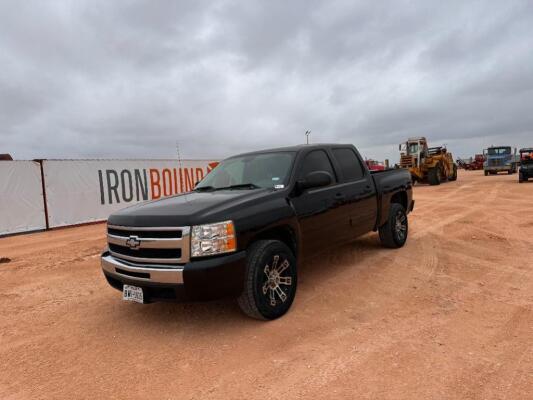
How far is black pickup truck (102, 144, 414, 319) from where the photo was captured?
3.22 m

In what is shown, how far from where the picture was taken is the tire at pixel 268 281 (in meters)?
3.43

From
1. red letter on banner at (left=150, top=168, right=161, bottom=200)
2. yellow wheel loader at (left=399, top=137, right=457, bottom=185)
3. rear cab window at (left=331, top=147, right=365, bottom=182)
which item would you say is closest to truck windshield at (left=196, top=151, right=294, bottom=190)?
rear cab window at (left=331, top=147, right=365, bottom=182)

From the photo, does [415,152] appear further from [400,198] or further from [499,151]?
[400,198]

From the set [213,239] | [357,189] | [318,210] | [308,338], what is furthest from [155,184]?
[308,338]

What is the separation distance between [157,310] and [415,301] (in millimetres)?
2838

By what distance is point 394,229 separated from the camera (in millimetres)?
6227

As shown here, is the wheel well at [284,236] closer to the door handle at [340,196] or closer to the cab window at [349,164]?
the door handle at [340,196]

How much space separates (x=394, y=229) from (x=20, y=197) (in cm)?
1040

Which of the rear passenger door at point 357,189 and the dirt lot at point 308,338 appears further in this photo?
the rear passenger door at point 357,189

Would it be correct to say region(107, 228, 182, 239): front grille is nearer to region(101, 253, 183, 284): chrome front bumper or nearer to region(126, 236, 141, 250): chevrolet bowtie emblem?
region(126, 236, 141, 250): chevrolet bowtie emblem

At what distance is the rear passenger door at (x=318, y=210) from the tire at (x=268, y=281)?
0.48 meters

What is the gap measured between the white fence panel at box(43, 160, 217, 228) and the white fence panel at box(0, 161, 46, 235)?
30 centimetres

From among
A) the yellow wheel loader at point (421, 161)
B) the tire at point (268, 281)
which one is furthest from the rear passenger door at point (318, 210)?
the yellow wheel loader at point (421, 161)

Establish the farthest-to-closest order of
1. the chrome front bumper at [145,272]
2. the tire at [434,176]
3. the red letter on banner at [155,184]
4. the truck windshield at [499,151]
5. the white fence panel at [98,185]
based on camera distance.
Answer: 1. the truck windshield at [499,151]
2. the tire at [434,176]
3. the red letter on banner at [155,184]
4. the white fence panel at [98,185]
5. the chrome front bumper at [145,272]
